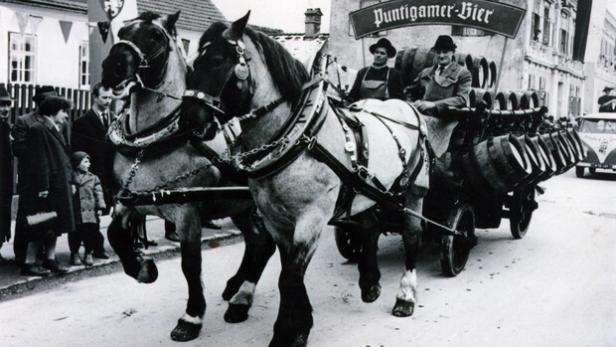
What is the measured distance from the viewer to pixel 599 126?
17.7 m

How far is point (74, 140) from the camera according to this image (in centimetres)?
704

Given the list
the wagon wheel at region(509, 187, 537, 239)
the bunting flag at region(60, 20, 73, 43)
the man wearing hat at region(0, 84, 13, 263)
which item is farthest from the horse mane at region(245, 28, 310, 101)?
the bunting flag at region(60, 20, 73, 43)

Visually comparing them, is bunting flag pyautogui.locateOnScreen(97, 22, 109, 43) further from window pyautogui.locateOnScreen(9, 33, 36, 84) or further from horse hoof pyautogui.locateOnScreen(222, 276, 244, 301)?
window pyautogui.locateOnScreen(9, 33, 36, 84)

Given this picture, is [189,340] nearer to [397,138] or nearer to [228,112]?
[228,112]

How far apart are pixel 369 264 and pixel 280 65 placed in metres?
2.38

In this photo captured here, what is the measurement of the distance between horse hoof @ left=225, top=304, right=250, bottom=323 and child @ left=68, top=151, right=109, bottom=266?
2309mm

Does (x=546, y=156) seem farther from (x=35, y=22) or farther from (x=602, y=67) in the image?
(x=602, y=67)

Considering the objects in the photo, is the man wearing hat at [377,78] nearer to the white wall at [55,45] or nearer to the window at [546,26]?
the white wall at [55,45]

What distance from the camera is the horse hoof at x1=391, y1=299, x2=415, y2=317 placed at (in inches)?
216

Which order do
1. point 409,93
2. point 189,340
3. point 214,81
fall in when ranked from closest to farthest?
1. point 214,81
2. point 189,340
3. point 409,93

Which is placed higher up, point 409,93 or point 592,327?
point 409,93

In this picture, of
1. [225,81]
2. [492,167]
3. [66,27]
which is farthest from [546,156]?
[66,27]

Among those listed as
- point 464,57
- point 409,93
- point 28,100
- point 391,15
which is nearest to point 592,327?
point 409,93

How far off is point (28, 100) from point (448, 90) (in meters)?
6.39
